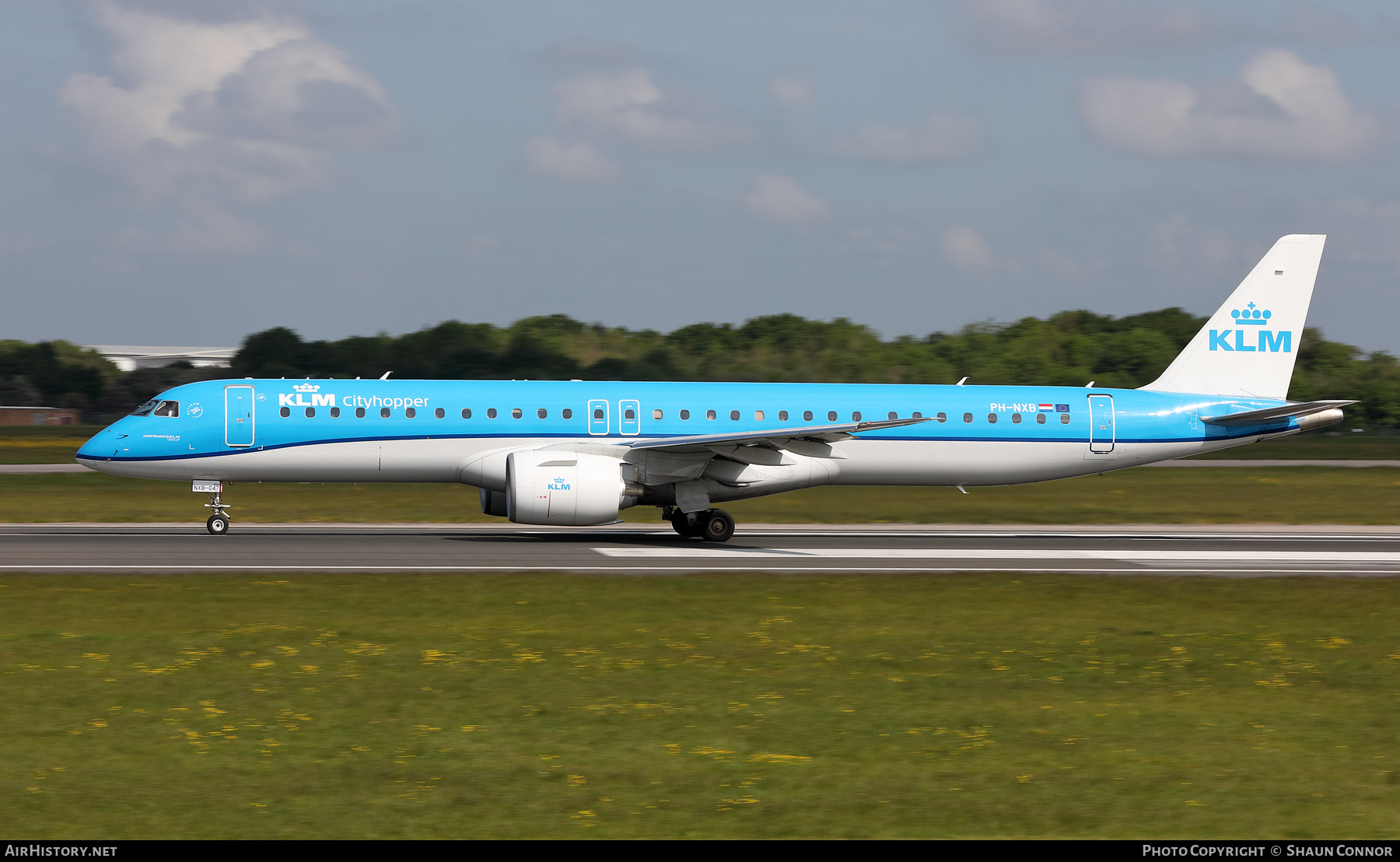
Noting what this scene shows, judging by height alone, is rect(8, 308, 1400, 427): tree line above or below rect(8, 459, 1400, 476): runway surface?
above

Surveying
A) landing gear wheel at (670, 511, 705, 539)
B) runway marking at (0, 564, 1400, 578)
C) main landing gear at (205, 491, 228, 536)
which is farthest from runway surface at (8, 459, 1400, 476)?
runway marking at (0, 564, 1400, 578)

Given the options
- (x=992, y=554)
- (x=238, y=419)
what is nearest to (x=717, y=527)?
(x=992, y=554)

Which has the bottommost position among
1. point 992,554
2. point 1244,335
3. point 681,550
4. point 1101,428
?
point 992,554

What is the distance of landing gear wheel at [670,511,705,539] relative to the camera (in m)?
28.7

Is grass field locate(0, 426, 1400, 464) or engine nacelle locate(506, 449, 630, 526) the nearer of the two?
engine nacelle locate(506, 449, 630, 526)

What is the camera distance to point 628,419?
95.1 ft

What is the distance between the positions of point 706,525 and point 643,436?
8.03 ft

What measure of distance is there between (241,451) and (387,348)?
3697 centimetres

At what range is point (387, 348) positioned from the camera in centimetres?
6412

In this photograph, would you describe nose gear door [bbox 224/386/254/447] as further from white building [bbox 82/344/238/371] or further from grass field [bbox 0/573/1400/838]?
white building [bbox 82/344/238/371]

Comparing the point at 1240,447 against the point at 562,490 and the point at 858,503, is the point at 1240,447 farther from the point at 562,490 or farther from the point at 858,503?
the point at 562,490

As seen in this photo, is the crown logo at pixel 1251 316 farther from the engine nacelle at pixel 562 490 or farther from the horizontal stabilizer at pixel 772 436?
the engine nacelle at pixel 562 490

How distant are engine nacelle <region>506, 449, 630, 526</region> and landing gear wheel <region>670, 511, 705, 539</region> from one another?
2.82 m

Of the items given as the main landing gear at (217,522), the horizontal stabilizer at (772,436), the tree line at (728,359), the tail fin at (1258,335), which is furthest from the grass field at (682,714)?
the tree line at (728,359)
